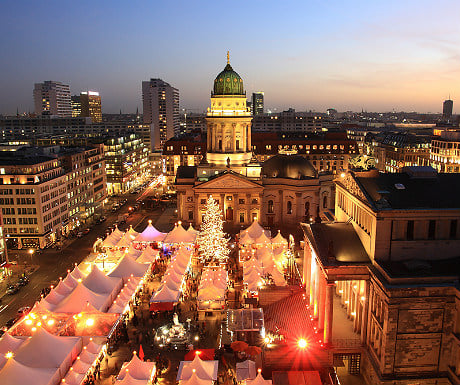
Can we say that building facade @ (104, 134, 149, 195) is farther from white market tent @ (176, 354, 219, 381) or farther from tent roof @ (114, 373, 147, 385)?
tent roof @ (114, 373, 147, 385)

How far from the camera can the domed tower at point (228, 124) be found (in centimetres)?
9694

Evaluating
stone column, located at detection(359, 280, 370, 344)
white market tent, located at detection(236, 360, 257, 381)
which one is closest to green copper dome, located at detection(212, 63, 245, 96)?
stone column, located at detection(359, 280, 370, 344)

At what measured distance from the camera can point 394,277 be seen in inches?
1414

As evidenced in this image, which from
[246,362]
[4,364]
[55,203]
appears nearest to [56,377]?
[4,364]

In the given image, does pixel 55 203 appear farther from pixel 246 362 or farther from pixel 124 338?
pixel 246 362

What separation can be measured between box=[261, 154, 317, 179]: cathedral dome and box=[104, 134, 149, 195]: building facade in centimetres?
5397

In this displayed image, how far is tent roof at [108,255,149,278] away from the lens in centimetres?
5491

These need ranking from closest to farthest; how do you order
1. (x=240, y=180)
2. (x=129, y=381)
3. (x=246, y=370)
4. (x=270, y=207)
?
1. (x=129, y=381)
2. (x=246, y=370)
3. (x=240, y=180)
4. (x=270, y=207)

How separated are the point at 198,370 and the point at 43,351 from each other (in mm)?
13024

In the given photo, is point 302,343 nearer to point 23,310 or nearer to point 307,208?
point 23,310

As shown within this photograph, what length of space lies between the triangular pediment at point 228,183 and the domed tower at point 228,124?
8.41m

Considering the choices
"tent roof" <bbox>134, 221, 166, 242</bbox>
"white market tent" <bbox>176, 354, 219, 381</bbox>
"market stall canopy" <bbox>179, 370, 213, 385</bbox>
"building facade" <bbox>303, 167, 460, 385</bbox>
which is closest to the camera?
"market stall canopy" <bbox>179, 370, 213, 385</bbox>

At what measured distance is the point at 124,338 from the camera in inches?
1766

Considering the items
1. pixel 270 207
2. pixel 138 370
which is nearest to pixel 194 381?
pixel 138 370
